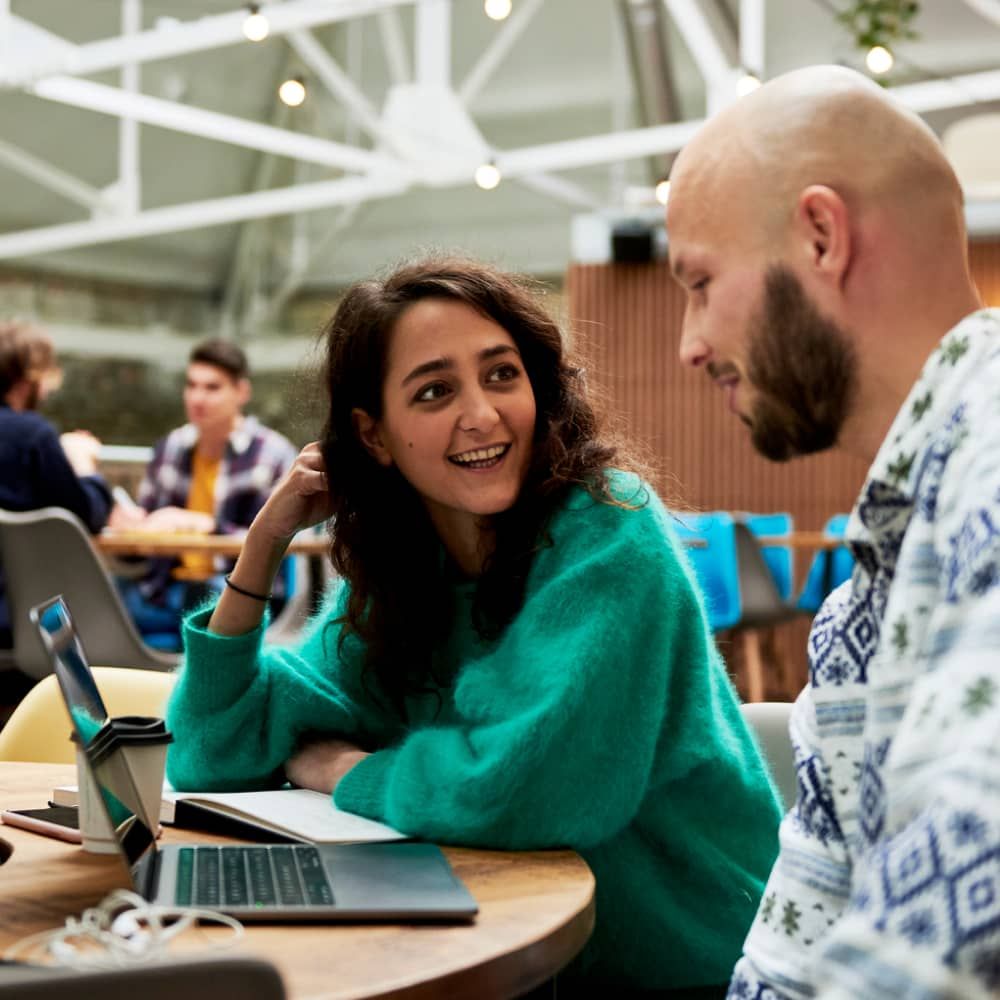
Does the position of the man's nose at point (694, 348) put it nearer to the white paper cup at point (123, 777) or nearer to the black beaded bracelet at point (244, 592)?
the white paper cup at point (123, 777)

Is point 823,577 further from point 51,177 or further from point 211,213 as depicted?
point 51,177

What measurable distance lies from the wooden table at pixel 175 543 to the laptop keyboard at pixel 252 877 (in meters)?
3.15

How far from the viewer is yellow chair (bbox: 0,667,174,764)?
7.52ft

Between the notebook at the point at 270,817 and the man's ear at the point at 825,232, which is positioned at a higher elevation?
the man's ear at the point at 825,232

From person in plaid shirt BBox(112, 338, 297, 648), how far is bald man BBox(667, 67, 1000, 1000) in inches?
150

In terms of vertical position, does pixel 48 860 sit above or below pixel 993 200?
below

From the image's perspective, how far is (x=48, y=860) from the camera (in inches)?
55.7

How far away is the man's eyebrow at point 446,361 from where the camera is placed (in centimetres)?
187

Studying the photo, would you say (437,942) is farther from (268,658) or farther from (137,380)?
(137,380)

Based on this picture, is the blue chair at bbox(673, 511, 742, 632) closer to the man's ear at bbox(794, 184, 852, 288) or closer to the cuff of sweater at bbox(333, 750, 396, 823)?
the cuff of sweater at bbox(333, 750, 396, 823)

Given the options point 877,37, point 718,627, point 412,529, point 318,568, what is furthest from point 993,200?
point 412,529

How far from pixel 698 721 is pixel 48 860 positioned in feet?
2.35

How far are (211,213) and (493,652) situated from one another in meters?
9.45

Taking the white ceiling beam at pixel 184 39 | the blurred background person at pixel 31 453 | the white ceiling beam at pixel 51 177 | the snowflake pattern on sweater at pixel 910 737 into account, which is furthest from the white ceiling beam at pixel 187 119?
the snowflake pattern on sweater at pixel 910 737
